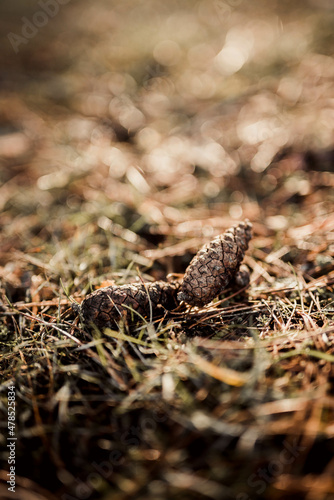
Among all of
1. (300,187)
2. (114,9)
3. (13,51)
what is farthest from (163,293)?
(114,9)

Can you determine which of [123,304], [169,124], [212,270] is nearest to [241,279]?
[212,270]

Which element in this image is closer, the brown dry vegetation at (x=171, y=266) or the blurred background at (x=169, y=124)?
the brown dry vegetation at (x=171, y=266)

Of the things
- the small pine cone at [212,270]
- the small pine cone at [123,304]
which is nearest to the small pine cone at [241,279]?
the small pine cone at [212,270]

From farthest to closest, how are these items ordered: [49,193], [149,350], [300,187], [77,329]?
[49,193]
[300,187]
[77,329]
[149,350]

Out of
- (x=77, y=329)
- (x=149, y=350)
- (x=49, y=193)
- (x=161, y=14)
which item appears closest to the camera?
(x=149, y=350)

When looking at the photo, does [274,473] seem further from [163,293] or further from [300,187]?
[300,187]

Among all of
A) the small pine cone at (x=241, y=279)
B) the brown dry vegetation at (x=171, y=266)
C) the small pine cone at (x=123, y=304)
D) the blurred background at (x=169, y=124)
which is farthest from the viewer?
the blurred background at (x=169, y=124)

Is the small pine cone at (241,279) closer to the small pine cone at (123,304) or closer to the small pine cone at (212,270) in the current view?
the small pine cone at (212,270)
